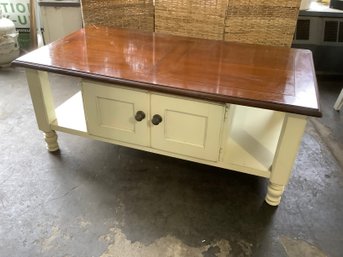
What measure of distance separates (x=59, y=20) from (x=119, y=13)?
2.65 feet

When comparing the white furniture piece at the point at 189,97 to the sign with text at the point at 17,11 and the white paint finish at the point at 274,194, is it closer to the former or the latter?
the white paint finish at the point at 274,194

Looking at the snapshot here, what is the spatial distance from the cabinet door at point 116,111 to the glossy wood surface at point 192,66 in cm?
7

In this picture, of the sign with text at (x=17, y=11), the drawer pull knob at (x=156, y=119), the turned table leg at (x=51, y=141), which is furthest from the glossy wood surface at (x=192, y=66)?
the sign with text at (x=17, y=11)

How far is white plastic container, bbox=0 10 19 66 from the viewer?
2.35m

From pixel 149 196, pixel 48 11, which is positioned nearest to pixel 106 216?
pixel 149 196

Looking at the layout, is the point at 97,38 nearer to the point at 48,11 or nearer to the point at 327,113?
the point at 48,11

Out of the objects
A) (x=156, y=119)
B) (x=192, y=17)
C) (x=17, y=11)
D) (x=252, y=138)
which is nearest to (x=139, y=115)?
(x=156, y=119)

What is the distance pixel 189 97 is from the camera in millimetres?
1136

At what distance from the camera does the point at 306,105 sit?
103cm

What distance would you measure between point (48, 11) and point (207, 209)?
1.95 meters

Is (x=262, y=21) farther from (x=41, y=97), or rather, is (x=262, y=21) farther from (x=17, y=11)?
(x=17, y=11)

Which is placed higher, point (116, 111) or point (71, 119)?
point (116, 111)

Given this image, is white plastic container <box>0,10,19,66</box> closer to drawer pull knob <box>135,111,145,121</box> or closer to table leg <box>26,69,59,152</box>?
table leg <box>26,69,59,152</box>

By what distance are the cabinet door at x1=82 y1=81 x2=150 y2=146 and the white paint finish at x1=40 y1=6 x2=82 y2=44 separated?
4.35ft
